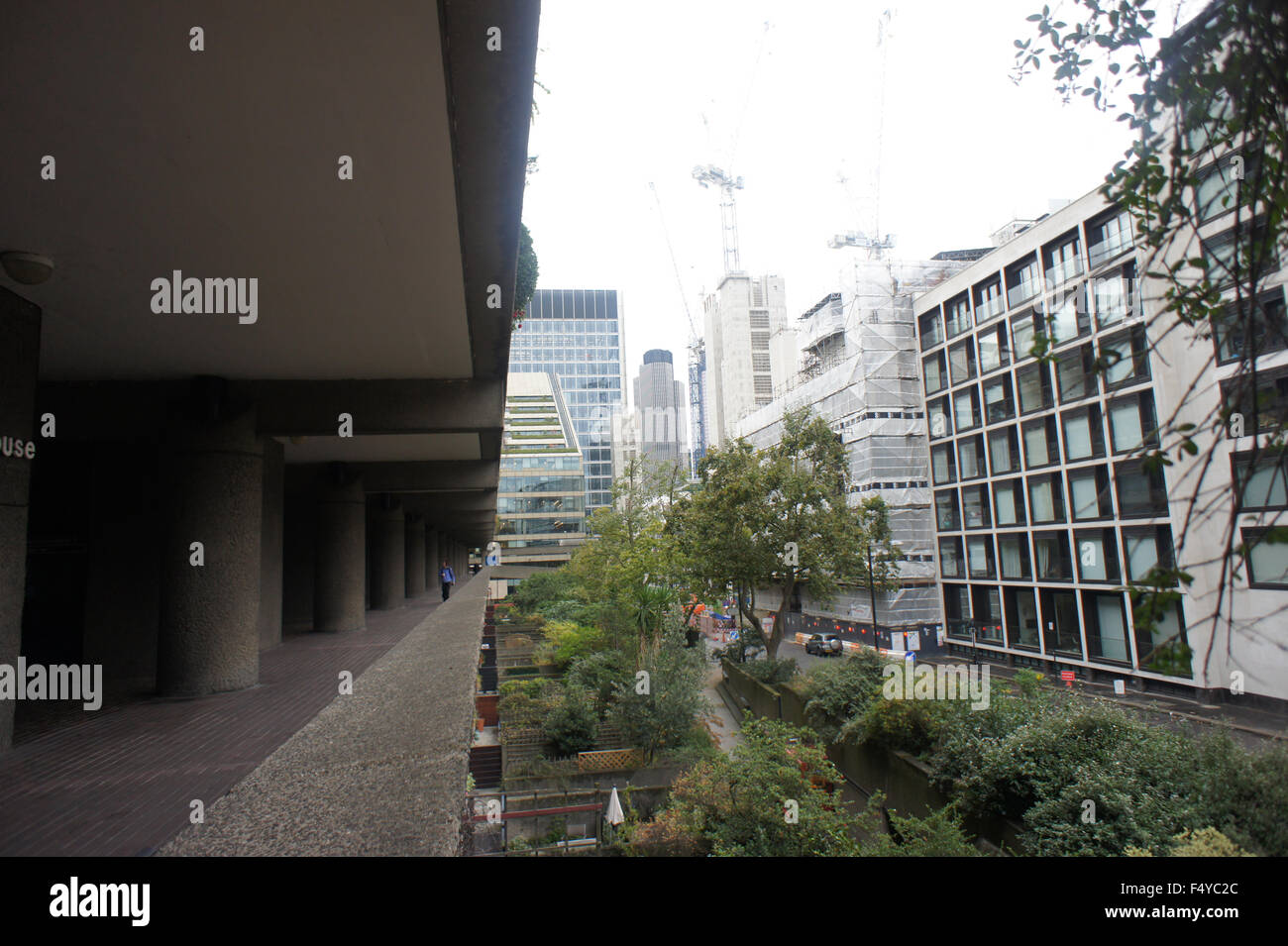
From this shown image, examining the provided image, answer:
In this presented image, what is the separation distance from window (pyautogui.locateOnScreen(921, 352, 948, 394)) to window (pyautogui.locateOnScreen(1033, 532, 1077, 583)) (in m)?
8.45

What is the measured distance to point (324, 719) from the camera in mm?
4605

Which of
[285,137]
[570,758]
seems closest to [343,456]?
[570,758]

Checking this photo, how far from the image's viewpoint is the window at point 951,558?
3278 cm

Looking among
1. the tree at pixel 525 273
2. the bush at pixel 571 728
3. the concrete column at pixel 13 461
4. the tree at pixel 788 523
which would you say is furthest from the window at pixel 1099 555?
the concrete column at pixel 13 461

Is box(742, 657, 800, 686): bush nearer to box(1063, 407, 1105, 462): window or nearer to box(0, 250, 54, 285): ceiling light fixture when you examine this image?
box(1063, 407, 1105, 462): window

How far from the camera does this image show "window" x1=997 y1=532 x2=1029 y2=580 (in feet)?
92.2

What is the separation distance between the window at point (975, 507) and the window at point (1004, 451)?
5.16 feet

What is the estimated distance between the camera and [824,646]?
1577 inches

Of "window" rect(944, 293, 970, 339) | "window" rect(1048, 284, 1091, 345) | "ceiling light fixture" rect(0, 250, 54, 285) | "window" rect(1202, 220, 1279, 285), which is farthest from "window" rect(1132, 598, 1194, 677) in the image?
"window" rect(944, 293, 970, 339)

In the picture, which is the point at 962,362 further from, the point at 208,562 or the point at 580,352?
the point at 580,352

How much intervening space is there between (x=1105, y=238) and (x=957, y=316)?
8779 mm

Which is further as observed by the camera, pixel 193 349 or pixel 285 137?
pixel 193 349
